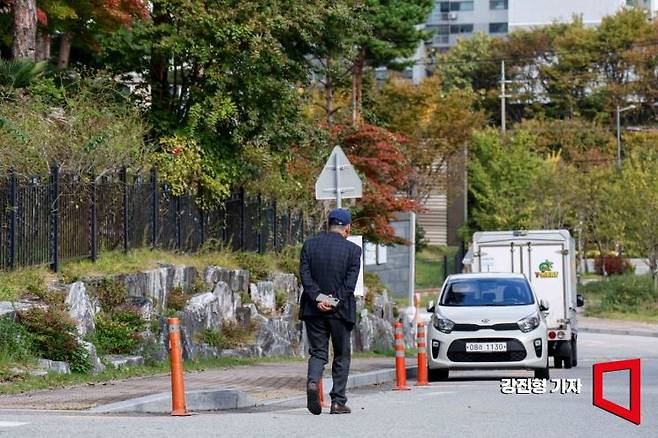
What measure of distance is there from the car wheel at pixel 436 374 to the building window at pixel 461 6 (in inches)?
3442

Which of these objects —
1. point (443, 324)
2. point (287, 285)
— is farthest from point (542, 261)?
point (443, 324)

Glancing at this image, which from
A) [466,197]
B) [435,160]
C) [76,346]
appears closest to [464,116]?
[435,160]

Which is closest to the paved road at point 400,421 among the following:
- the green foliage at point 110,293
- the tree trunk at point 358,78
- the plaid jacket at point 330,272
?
the plaid jacket at point 330,272

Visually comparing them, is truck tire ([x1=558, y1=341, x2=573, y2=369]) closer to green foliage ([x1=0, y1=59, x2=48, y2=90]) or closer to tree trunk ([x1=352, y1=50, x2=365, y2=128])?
green foliage ([x1=0, y1=59, x2=48, y2=90])

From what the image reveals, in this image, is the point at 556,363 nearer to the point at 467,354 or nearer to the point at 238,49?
the point at 467,354

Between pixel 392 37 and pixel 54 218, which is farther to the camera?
pixel 392 37

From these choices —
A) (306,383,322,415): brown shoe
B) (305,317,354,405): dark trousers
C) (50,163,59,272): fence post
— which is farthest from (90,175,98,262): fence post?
(306,383,322,415): brown shoe

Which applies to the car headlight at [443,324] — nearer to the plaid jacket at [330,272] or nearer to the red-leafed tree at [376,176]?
the plaid jacket at [330,272]

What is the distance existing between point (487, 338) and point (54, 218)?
22.0 feet

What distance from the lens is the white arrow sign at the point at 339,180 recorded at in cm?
2216

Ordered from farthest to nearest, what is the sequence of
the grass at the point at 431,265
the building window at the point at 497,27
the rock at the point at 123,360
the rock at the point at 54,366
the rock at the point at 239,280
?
the building window at the point at 497,27 < the grass at the point at 431,265 < the rock at the point at 239,280 < the rock at the point at 123,360 < the rock at the point at 54,366

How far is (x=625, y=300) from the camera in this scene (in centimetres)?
5750

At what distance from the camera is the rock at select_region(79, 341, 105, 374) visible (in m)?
19.3

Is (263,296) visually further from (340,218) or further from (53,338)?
(340,218)
